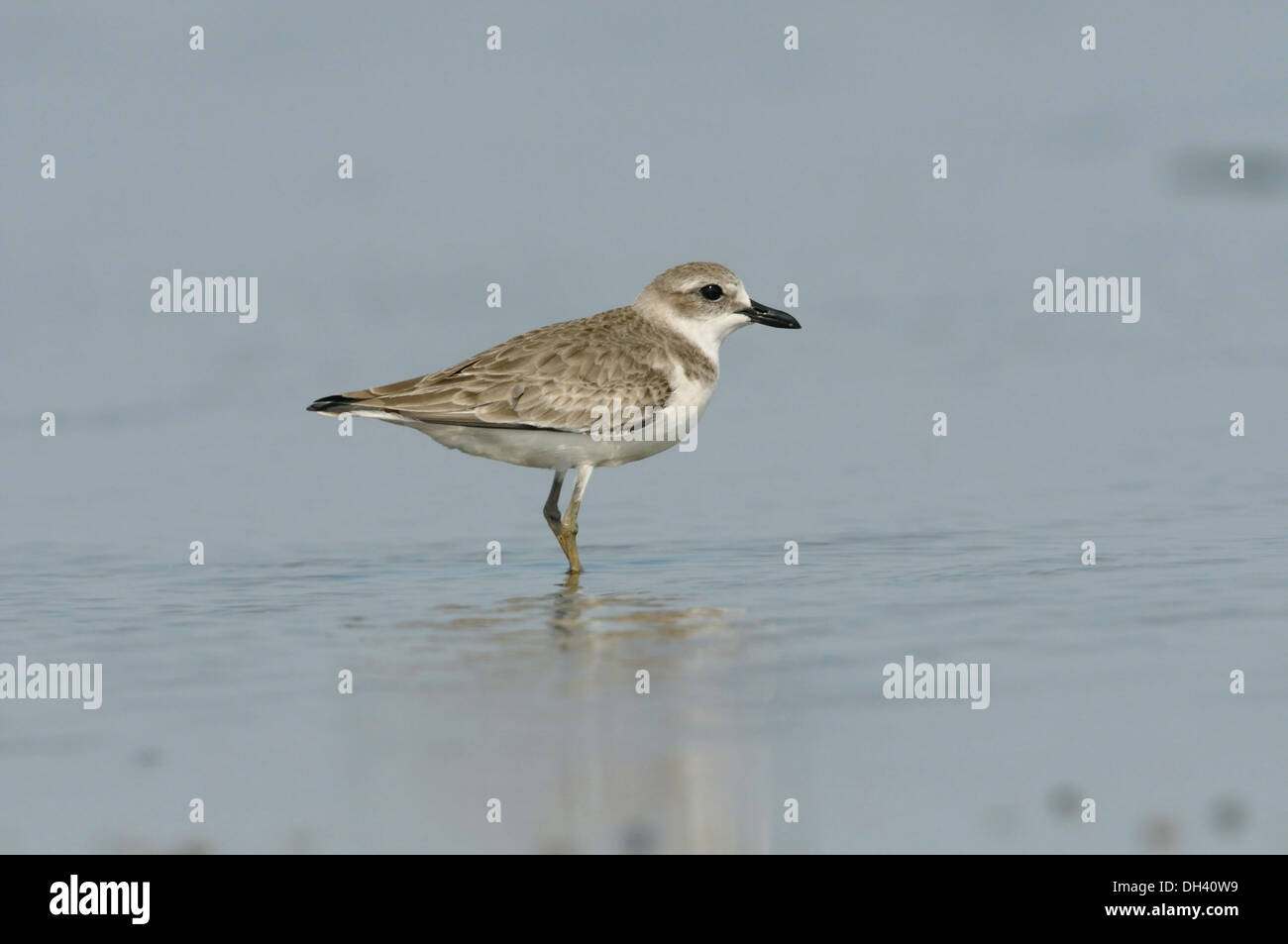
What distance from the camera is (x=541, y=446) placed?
1269 cm

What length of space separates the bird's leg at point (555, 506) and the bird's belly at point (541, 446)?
0.16 meters

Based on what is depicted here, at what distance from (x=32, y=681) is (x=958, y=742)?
4.62m

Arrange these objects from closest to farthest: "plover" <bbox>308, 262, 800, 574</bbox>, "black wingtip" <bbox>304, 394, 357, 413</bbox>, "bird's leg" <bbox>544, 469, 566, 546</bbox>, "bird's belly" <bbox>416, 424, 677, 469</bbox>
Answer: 1. "black wingtip" <bbox>304, 394, 357, 413</bbox>
2. "plover" <bbox>308, 262, 800, 574</bbox>
3. "bird's belly" <bbox>416, 424, 677, 469</bbox>
4. "bird's leg" <bbox>544, 469, 566, 546</bbox>

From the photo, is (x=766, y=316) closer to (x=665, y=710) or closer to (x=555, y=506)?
(x=555, y=506)

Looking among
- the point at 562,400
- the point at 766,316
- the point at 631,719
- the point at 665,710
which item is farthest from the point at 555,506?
the point at 631,719

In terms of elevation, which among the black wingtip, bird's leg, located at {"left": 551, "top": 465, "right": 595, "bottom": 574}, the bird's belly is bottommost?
bird's leg, located at {"left": 551, "top": 465, "right": 595, "bottom": 574}

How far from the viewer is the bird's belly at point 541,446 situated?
12609mm

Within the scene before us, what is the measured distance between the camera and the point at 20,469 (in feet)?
50.0

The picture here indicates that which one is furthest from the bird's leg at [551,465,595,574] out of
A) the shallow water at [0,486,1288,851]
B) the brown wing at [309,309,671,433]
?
the brown wing at [309,309,671,433]

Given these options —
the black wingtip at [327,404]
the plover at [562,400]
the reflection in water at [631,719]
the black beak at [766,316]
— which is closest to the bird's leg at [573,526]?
the plover at [562,400]

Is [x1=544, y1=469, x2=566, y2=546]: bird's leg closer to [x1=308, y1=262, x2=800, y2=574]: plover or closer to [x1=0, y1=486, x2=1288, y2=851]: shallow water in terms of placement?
[x1=308, y1=262, x2=800, y2=574]: plover

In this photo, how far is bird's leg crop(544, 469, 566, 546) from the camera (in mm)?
12781

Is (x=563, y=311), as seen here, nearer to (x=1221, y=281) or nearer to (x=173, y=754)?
(x=1221, y=281)
